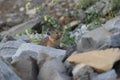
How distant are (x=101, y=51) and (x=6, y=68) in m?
1.03

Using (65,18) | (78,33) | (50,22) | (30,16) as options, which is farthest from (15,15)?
(78,33)

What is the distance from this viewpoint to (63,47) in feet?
19.7

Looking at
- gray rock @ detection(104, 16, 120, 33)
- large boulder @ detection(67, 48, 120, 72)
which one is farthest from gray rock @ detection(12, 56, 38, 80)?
gray rock @ detection(104, 16, 120, 33)

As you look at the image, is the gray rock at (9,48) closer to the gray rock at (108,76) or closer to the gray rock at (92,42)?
the gray rock at (92,42)

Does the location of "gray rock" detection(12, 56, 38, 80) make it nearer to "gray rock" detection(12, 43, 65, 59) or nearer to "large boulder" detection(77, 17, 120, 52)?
"gray rock" detection(12, 43, 65, 59)

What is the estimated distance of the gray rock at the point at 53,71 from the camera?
171 inches

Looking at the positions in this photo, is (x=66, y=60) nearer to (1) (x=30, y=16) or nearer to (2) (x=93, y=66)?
(2) (x=93, y=66)

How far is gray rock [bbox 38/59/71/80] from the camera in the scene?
Result: 4349mm

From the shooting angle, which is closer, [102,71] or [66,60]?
[102,71]

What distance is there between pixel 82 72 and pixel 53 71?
33cm

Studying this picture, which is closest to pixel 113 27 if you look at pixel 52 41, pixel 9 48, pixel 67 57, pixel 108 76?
pixel 67 57

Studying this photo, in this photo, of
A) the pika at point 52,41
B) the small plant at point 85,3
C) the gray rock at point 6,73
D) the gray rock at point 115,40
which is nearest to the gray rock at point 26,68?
the gray rock at point 6,73

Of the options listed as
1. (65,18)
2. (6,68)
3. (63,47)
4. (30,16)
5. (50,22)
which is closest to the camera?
(6,68)

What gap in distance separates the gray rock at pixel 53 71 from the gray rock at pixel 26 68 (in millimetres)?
77
